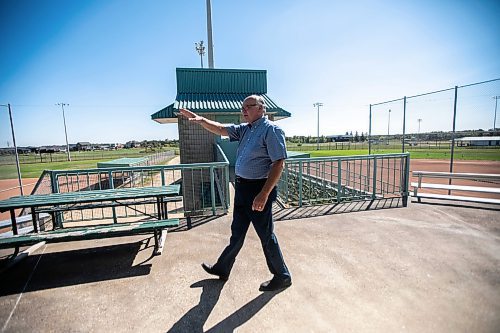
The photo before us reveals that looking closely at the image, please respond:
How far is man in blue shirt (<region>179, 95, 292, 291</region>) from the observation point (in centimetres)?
216

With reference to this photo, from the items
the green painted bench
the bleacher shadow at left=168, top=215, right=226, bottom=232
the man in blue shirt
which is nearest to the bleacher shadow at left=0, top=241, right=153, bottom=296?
the green painted bench

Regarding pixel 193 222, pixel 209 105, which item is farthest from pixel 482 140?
pixel 193 222

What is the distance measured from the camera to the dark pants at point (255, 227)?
2352mm

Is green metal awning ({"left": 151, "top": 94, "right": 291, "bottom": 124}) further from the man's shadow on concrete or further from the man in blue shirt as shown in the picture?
the man's shadow on concrete

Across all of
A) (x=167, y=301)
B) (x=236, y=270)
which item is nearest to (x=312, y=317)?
(x=236, y=270)

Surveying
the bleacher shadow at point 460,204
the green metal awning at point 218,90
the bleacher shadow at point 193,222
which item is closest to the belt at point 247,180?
the bleacher shadow at point 193,222

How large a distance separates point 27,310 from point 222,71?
9.30 metres

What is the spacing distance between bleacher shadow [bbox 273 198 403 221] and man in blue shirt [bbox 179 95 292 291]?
2112 millimetres

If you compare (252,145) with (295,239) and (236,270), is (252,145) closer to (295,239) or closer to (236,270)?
(236,270)

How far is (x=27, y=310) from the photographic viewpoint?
2207 millimetres

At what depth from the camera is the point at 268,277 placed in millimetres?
2656

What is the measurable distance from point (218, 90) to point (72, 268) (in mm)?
8160

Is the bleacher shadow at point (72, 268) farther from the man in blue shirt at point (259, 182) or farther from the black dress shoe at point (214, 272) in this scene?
the man in blue shirt at point (259, 182)

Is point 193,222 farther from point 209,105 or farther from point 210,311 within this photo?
point 209,105
